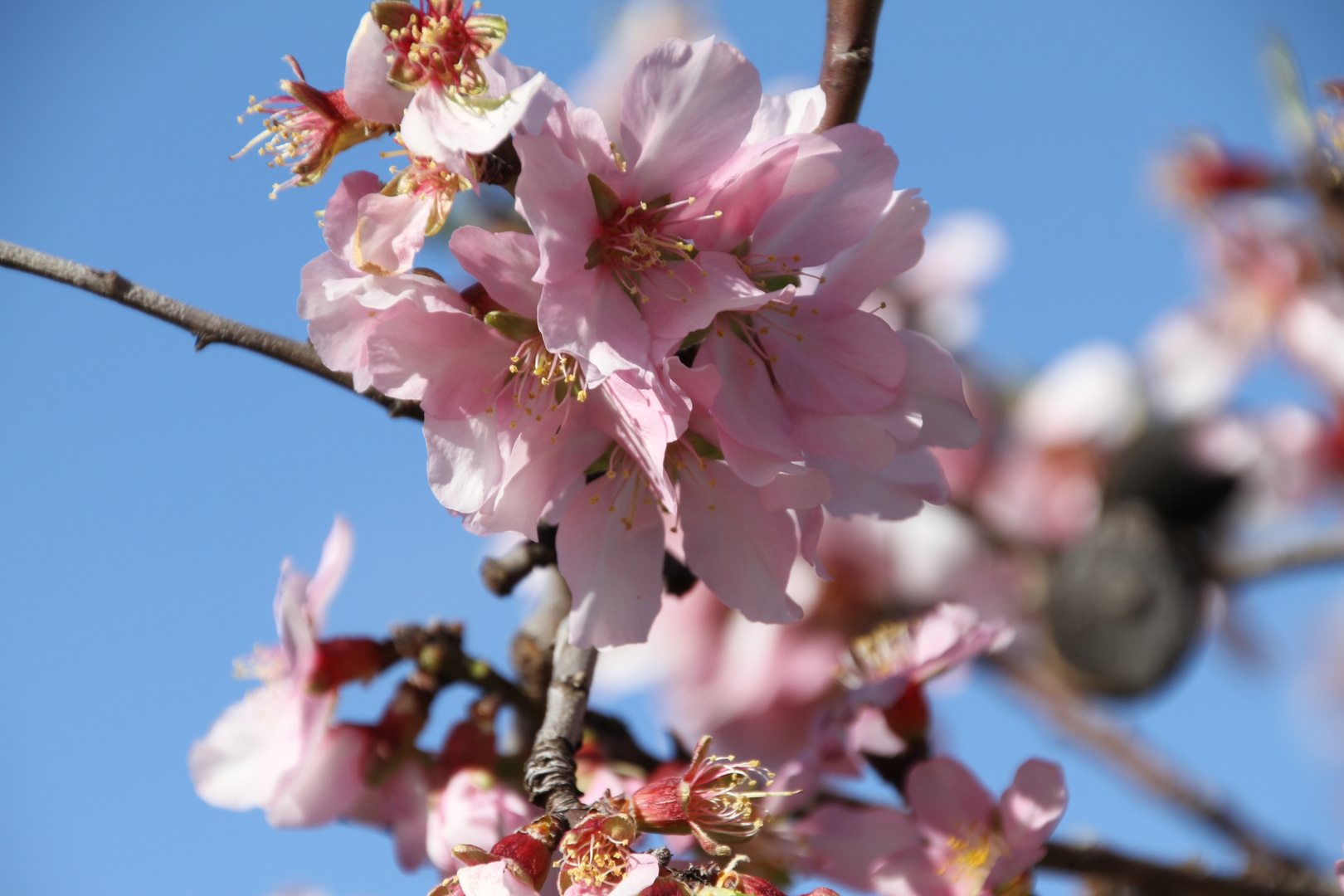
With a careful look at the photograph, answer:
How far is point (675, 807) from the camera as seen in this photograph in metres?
0.66

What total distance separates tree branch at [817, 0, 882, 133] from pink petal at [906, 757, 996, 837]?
1.98ft

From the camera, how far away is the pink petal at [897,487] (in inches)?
32.2

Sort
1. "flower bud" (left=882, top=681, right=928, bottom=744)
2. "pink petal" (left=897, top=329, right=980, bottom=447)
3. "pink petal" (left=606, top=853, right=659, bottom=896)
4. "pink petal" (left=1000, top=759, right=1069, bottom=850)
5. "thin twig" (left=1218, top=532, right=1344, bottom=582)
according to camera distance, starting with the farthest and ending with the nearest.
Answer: "thin twig" (left=1218, top=532, right=1344, bottom=582), "flower bud" (left=882, top=681, right=928, bottom=744), "pink petal" (left=1000, top=759, right=1069, bottom=850), "pink petal" (left=897, top=329, right=980, bottom=447), "pink petal" (left=606, top=853, right=659, bottom=896)

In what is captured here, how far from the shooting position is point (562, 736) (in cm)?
71

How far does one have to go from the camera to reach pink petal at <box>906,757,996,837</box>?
94 cm

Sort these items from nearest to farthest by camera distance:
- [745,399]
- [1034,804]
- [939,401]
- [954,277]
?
[745,399]
[939,401]
[1034,804]
[954,277]

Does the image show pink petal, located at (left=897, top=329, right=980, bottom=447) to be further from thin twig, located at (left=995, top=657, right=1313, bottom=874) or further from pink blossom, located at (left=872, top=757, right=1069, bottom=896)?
thin twig, located at (left=995, top=657, right=1313, bottom=874)

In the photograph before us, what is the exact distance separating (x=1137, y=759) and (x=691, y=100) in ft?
5.35

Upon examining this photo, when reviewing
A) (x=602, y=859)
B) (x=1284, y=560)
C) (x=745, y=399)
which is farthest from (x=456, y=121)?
(x=1284, y=560)

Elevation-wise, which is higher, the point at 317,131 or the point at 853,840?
the point at 317,131

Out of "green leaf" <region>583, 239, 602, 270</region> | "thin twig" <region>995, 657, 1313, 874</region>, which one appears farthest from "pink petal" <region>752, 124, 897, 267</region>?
"thin twig" <region>995, 657, 1313, 874</region>

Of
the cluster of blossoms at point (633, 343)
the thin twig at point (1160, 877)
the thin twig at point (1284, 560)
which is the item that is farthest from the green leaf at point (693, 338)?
the thin twig at point (1284, 560)

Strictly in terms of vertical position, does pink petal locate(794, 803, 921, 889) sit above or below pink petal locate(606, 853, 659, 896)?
above

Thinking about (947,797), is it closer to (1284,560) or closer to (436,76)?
(436,76)
